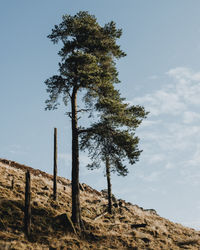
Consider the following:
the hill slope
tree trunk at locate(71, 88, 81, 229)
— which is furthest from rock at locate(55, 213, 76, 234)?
tree trunk at locate(71, 88, 81, 229)

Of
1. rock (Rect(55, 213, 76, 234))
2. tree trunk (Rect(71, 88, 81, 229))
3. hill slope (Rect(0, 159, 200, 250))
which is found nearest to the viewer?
hill slope (Rect(0, 159, 200, 250))

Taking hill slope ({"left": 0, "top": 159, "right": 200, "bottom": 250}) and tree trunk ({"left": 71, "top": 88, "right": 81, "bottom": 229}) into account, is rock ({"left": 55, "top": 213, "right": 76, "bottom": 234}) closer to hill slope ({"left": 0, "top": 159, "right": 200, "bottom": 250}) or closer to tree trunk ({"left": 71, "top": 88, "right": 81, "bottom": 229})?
hill slope ({"left": 0, "top": 159, "right": 200, "bottom": 250})

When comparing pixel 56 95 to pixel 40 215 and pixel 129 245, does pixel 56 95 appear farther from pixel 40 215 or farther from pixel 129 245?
pixel 129 245

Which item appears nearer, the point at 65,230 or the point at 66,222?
the point at 65,230

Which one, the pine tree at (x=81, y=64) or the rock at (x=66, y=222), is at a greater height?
the pine tree at (x=81, y=64)

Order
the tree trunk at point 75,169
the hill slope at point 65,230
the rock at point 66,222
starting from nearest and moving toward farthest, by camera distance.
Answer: the hill slope at point 65,230, the rock at point 66,222, the tree trunk at point 75,169

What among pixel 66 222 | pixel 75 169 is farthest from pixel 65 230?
pixel 75 169

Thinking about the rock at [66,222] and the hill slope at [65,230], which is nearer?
the hill slope at [65,230]

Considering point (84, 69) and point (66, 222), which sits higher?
point (84, 69)

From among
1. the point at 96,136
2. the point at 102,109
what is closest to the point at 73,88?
the point at 102,109

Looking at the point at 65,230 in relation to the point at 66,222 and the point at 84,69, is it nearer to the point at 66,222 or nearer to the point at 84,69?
the point at 66,222

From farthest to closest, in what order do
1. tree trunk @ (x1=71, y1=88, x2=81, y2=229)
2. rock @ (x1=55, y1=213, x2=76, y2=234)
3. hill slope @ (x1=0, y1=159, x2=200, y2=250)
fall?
tree trunk @ (x1=71, y1=88, x2=81, y2=229) < rock @ (x1=55, y1=213, x2=76, y2=234) < hill slope @ (x1=0, y1=159, x2=200, y2=250)

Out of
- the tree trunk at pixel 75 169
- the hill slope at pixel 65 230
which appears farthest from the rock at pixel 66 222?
the tree trunk at pixel 75 169

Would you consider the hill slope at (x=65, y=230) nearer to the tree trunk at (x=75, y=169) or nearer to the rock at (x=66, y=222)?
→ the rock at (x=66, y=222)
